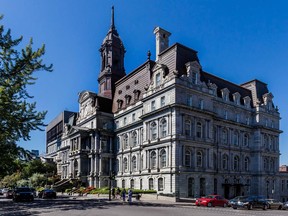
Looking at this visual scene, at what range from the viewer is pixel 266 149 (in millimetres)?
62188

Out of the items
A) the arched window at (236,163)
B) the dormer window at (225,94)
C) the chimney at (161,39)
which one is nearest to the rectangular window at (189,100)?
the dormer window at (225,94)

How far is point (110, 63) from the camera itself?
72.0 metres

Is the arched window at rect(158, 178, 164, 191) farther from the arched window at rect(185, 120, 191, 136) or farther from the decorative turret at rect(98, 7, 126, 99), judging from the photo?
the decorative turret at rect(98, 7, 126, 99)

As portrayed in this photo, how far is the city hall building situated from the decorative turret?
0.22 metres

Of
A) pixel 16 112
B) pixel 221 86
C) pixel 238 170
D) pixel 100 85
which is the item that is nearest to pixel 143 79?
pixel 221 86

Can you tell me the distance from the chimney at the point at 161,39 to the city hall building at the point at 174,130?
173 mm

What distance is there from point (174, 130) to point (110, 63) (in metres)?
31.4

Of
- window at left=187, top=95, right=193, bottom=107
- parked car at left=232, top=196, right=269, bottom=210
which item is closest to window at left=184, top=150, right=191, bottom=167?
window at left=187, top=95, right=193, bottom=107

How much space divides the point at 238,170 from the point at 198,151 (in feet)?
43.2

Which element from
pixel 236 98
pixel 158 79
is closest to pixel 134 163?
pixel 158 79

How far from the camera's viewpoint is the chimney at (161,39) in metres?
57.7

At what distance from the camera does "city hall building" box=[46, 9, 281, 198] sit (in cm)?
4725

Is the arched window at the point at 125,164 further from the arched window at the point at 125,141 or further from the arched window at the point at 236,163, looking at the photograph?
the arched window at the point at 236,163

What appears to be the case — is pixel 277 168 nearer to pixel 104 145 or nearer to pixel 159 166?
pixel 159 166
